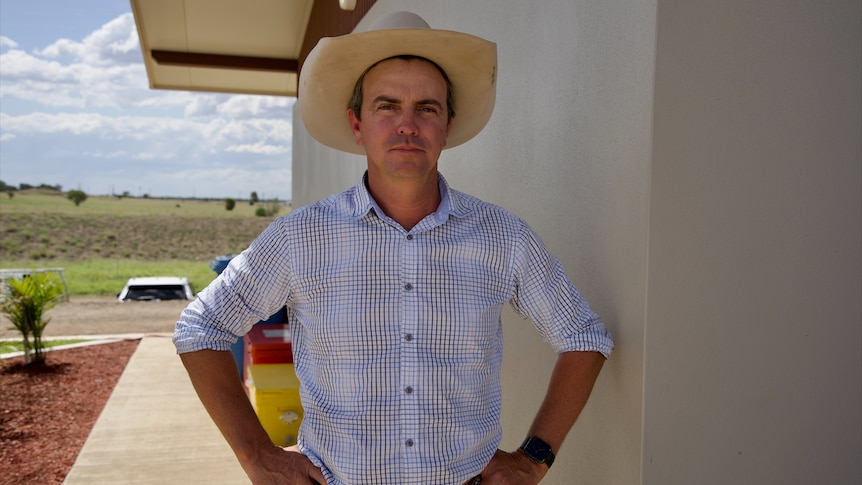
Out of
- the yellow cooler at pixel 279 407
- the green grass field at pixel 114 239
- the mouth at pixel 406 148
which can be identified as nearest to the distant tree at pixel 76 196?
the green grass field at pixel 114 239

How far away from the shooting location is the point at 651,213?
6.39 feet

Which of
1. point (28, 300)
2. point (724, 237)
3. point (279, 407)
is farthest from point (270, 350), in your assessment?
point (28, 300)

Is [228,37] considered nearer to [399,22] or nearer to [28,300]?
[28,300]

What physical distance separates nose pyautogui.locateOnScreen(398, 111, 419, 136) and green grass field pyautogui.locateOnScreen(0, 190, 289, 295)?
96.7 ft

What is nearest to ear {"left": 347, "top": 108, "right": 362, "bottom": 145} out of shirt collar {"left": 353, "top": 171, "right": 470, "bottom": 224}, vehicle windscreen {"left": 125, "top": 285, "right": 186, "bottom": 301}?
shirt collar {"left": 353, "top": 171, "right": 470, "bottom": 224}

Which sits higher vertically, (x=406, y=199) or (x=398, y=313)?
(x=406, y=199)

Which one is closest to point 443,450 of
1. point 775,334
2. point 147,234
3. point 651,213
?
point 651,213

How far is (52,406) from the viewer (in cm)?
665

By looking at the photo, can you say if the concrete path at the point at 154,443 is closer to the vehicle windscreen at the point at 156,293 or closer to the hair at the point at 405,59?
the hair at the point at 405,59

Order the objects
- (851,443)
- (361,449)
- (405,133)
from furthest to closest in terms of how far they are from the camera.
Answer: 1. (851,443)
2. (405,133)
3. (361,449)

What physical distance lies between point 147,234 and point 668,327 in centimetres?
5581

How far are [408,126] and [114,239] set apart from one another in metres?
53.4

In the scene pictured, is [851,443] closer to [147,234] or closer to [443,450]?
[443,450]

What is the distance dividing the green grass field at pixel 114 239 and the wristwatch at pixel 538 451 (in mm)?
29581
